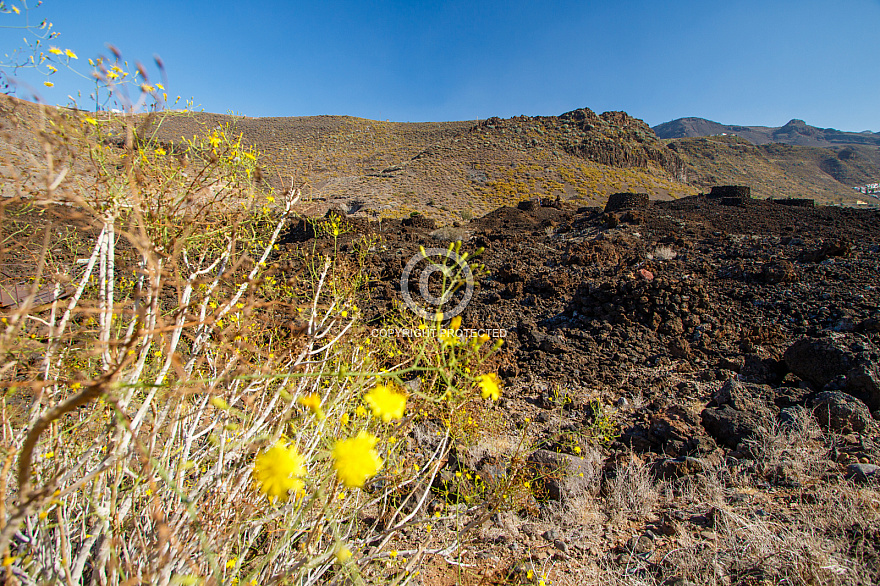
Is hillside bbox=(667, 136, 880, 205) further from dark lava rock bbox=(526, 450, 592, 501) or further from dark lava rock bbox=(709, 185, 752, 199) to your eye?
dark lava rock bbox=(526, 450, 592, 501)

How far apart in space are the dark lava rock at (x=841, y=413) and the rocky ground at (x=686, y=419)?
11 millimetres

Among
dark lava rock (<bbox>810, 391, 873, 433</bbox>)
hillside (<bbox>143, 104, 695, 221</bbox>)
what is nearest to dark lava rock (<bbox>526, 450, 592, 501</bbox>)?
dark lava rock (<bbox>810, 391, 873, 433</bbox>)

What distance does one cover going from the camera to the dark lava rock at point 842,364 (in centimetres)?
315

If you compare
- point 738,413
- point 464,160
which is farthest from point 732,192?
point 464,160

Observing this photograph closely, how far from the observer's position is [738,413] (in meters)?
3.09

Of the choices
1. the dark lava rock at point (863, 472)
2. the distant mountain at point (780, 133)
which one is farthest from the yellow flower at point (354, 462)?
the distant mountain at point (780, 133)

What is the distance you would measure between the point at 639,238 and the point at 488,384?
394 inches

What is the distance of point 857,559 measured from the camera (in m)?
1.68

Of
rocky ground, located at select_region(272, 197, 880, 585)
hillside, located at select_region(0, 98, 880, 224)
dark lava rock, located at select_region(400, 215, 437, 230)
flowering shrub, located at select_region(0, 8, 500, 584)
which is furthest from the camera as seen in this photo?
hillside, located at select_region(0, 98, 880, 224)

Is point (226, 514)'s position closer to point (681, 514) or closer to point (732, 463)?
point (681, 514)

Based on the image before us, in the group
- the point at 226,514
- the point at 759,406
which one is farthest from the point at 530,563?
the point at 759,406

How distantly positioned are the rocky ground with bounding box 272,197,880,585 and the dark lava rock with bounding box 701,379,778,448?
13 mm

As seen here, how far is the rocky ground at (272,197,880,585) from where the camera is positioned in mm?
1983

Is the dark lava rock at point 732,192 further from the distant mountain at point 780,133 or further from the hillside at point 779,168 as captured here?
the distant mountain at point 780,133
